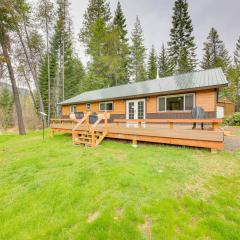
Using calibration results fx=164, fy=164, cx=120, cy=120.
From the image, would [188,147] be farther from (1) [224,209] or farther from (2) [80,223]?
(2) [80,223]

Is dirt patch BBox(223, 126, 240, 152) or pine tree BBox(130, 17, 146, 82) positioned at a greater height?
pine tree BBox(130, 17, 146, 82)

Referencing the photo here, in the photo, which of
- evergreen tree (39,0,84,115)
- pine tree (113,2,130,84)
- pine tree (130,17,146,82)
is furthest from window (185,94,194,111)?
pine tree (130,17,146,82)

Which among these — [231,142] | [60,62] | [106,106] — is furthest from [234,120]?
[60,62]

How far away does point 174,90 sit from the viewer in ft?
27.6

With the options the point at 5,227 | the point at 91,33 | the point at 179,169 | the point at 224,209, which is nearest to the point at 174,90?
the point at 179,169

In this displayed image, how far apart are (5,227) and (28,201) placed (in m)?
0.60

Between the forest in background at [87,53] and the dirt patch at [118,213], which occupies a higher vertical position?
the forest in background at [87,53]

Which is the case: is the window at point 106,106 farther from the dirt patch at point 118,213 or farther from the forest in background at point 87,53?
the dirt patch at point 118,213

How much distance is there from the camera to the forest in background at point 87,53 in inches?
631

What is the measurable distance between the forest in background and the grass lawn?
11.2m

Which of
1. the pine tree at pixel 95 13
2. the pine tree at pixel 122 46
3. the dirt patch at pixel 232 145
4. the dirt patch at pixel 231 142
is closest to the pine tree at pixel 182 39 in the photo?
the pine tree at pixel 122 46

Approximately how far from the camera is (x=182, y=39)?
74.7ft

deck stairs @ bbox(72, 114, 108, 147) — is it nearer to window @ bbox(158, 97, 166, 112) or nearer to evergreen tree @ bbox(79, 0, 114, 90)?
window @ bbox(158, 97, 166, 112)

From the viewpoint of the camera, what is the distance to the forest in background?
52.5 feet
